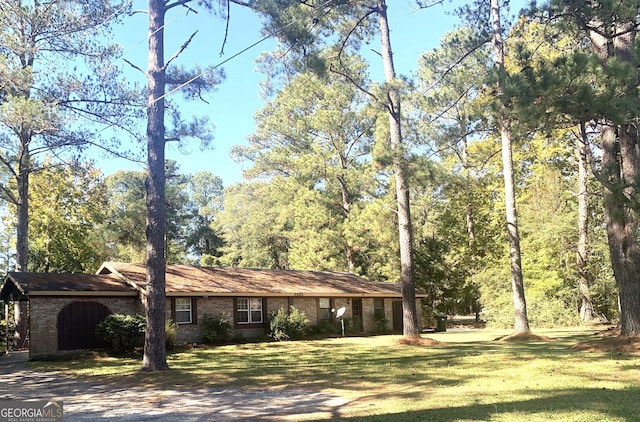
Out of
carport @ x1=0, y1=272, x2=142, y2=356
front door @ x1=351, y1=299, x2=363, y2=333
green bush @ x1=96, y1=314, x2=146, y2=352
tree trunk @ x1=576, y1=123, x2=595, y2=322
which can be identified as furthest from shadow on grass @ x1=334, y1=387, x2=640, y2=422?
tree trunk @ x1=576, y1=123, x2=595, y2=322

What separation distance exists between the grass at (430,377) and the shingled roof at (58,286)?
7.36 feet

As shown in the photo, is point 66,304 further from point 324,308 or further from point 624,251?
point 624,251

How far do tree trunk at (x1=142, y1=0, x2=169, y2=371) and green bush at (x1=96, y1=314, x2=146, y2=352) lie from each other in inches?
175

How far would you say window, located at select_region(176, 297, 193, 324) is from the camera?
1983 cm

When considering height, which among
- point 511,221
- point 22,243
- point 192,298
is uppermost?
point 22,243

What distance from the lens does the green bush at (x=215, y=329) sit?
65.9ft

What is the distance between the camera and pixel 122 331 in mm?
16922

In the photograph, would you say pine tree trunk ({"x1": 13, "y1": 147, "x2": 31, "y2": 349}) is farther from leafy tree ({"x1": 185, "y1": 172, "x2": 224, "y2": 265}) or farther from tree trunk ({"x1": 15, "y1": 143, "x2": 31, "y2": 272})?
leafy tree ({"x1": 185, "y1": 172, "x2": 224, "y2": 265})

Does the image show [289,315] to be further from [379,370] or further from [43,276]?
[379,370]

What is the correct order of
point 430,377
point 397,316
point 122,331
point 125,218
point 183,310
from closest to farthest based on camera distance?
point 430,377, point 122,331, point 183,310, point 125,218, point 397,316

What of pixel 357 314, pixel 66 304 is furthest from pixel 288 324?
pixel 66 304

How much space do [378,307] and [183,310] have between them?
10.5m

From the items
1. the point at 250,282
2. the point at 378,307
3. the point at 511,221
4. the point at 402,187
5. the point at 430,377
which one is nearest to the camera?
the point at 430,377

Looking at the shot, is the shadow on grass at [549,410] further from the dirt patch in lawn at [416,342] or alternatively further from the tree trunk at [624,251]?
the dirt patch in lawn at [416,342]
